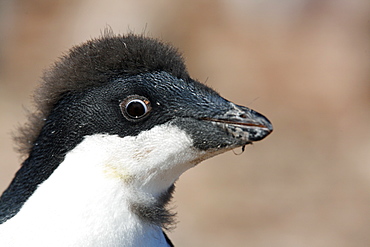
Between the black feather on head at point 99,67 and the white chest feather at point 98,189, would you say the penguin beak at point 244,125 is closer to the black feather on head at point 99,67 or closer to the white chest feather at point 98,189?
the white chest feather at point 98,189

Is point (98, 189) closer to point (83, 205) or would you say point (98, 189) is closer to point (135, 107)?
point (83, 205)

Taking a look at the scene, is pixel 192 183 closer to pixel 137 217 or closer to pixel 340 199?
pixel 340 199

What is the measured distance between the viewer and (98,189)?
7.02ft

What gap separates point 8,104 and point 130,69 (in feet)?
26.2

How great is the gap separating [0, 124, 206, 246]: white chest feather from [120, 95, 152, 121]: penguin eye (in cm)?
7

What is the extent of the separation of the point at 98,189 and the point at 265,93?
6951mm

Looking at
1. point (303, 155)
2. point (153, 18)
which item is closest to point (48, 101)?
point (303, 155)

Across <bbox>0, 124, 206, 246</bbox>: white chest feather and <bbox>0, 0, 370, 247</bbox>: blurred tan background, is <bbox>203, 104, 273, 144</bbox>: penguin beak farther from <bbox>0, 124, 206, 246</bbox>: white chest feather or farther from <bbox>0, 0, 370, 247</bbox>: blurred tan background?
<bbox>0, 0, 370, 247</bbox>: blurred tan background

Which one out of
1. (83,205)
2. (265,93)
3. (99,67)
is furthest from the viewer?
(265,93)

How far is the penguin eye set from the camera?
2180mm

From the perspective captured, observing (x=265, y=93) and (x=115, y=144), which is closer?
(x=115, y=144)

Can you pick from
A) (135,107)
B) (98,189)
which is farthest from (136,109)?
(98,189)

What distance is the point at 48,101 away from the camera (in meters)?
2.31

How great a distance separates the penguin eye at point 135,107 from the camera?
218 centimetres
